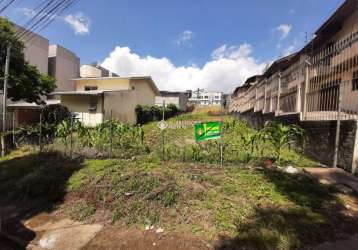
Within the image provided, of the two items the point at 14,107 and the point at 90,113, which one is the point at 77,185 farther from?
the point at 14,107

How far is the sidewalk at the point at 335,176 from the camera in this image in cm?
475

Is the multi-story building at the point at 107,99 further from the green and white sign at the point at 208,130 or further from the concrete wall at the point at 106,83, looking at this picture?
the green and white sign at the point at 208,130

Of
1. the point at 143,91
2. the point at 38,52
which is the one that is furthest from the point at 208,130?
the point at 38,52

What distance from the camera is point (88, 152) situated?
7852 millimetres

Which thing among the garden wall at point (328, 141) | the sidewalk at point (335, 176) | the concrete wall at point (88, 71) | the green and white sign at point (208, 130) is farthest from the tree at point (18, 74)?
the concrete wall at point (88, 71)

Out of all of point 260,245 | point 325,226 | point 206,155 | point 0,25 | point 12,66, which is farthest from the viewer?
point 12,66

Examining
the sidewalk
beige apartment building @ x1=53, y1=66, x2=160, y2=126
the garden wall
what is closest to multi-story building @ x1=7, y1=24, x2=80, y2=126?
beige apartment building @ x1=53, y1=66, x2=160, y2=126

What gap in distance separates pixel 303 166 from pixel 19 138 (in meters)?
11.5

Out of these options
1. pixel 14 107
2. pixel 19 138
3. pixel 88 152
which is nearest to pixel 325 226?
pixel 88 152

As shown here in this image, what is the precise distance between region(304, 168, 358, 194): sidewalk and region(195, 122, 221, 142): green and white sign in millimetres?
2444

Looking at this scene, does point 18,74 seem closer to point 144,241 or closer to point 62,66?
point 144,241

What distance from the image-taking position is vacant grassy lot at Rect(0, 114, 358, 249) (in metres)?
3.36

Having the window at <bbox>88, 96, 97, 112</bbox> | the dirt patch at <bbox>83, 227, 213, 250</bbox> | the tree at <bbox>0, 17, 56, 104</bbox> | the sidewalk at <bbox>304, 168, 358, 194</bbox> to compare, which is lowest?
the dirt patch at <bbox>83, 227, 213, 250</bbox>

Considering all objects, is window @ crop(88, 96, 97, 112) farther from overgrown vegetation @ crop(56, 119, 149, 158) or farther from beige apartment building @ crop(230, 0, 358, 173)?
beige apartment building @ crop(230, 0, 358, 173)
